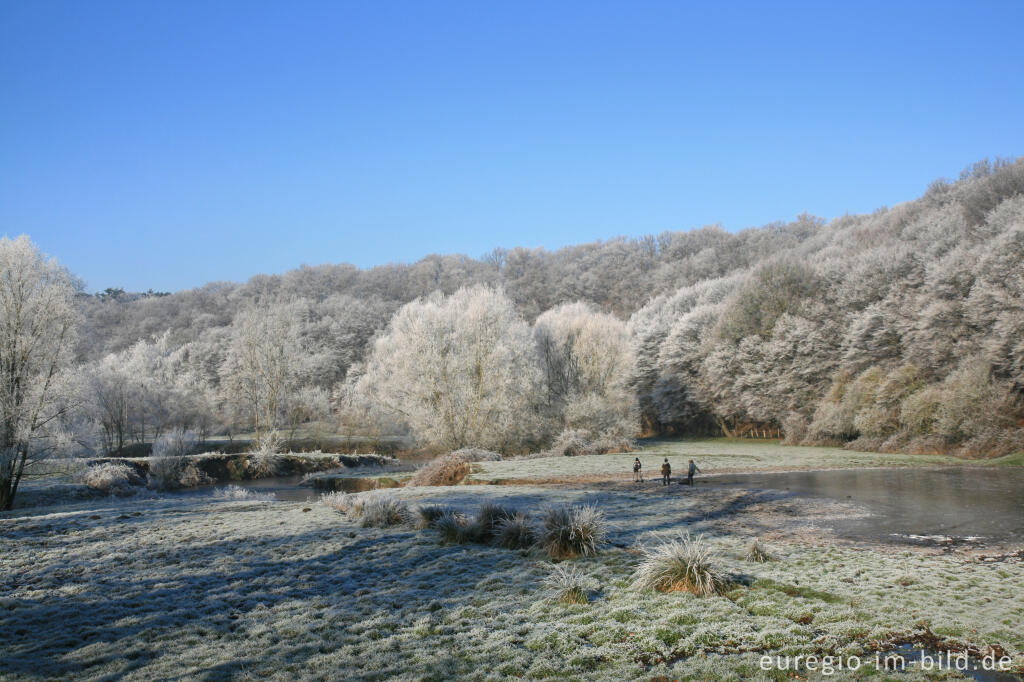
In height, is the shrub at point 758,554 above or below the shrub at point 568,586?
below

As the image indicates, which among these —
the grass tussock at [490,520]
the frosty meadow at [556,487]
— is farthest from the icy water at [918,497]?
the grass tussock at [490,520]

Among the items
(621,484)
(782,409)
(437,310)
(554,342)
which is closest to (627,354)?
(554,342)

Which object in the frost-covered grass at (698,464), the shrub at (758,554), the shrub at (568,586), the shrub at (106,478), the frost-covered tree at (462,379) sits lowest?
the frost-covered grass at (698,464)

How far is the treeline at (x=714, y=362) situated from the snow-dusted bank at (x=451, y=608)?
717 inches

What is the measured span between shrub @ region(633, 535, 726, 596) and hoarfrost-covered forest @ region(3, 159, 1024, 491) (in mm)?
24101

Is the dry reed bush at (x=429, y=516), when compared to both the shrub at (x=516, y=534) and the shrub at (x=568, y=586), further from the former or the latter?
the shrub at (x=568, y=586)

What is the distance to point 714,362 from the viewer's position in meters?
51.6

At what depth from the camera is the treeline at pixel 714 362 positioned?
33.4m

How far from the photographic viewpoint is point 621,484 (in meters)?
23.0

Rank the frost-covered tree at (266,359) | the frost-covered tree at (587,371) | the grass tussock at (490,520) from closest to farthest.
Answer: the grass tussock at (490,520), the frost-covered tree at (587,371), the frost-covered tree at (266,359)

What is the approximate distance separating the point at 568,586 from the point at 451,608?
5.64 ft

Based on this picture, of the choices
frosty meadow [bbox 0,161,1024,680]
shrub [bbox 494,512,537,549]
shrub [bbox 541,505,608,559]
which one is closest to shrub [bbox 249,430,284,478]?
frosty meadow [bbox 0,161,1024,680]

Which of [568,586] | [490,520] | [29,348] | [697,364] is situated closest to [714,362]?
[697,364]

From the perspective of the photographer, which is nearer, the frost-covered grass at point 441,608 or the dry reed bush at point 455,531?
the frost-covered grass at point 441,608
